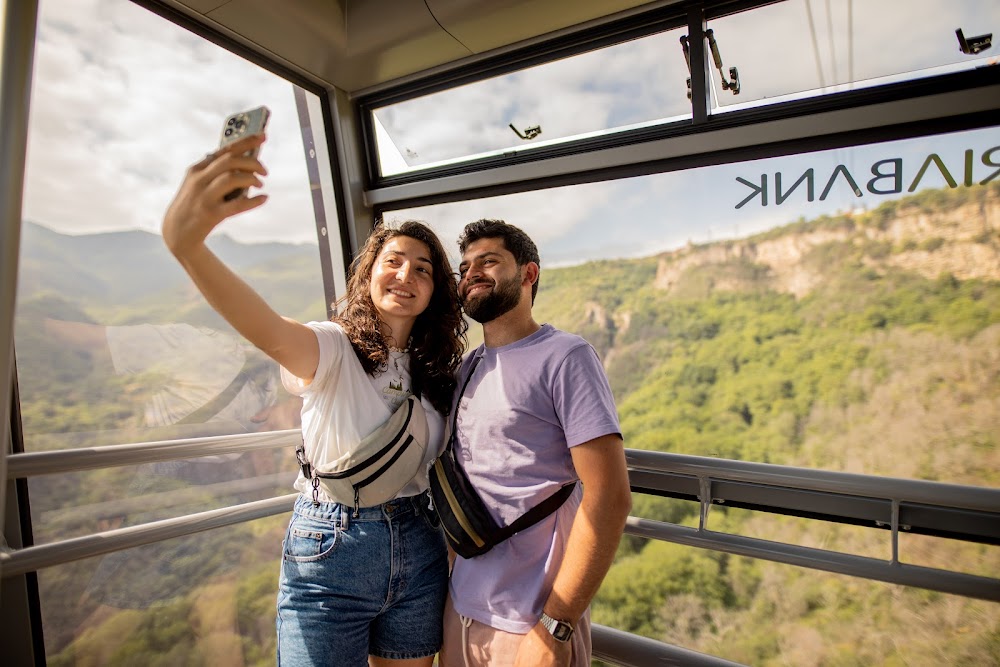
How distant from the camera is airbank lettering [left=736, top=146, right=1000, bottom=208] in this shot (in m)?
1.78

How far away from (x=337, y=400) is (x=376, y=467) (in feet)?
0.58

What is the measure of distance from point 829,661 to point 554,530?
1756mm

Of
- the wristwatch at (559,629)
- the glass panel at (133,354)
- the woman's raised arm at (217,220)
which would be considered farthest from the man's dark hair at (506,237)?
the glass panel at (133,354)

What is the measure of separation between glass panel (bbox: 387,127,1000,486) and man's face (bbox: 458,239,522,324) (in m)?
0.20

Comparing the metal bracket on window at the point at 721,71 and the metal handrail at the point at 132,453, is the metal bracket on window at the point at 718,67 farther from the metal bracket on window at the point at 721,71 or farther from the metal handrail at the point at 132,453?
the metal handrail at the point at 132,453

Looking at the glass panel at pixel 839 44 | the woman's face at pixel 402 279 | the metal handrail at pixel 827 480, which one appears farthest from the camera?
the glass panel at pixel 839 44

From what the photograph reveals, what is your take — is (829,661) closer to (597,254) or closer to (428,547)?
(428,547)

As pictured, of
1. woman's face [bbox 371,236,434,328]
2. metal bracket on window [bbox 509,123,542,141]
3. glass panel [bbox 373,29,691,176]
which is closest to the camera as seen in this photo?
woman's face [bbox 371,236,434,328]

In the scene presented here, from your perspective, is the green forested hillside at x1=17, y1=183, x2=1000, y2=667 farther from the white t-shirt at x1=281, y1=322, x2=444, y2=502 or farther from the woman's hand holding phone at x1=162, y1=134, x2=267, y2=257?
the woman's hand holding phone at x1=162, y1=134, x2=267, y2=257

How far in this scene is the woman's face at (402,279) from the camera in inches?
55.2

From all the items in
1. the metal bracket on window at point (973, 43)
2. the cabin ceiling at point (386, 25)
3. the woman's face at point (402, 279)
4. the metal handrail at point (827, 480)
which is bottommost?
the metal handrail at point (827, 480)

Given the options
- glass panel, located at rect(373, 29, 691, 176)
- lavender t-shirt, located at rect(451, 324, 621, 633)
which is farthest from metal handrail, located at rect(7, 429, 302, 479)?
glass panel, located at rect(373, 29, 691, 176)

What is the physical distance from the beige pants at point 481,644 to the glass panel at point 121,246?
4.22 feet

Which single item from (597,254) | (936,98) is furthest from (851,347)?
(936,98)
